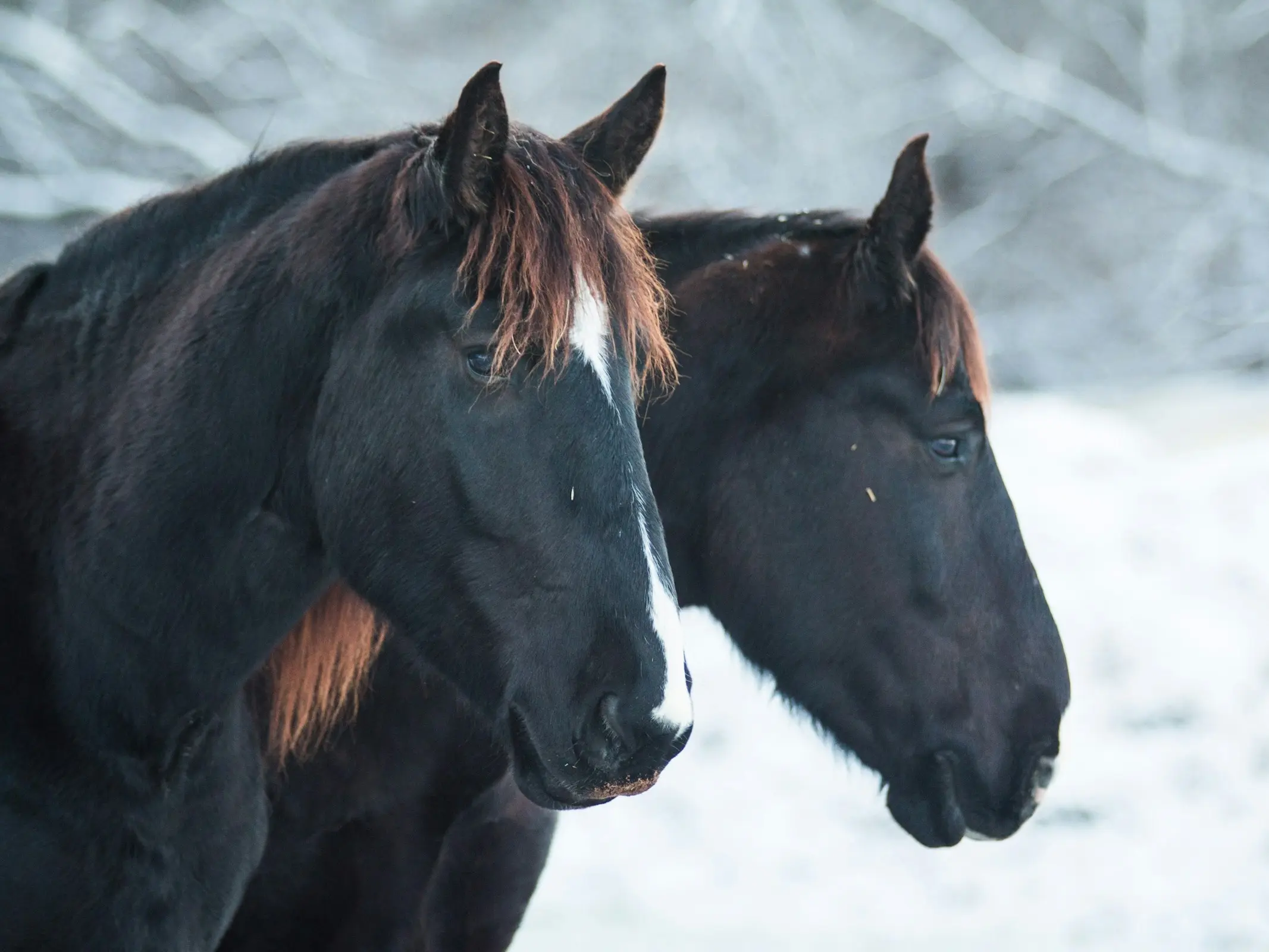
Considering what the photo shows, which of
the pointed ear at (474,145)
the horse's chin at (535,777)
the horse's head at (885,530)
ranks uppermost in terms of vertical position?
the pointed ear at (474,145)

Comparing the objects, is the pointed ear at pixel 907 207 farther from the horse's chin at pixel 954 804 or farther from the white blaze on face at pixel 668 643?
the white blaze on face at pixel 668 643

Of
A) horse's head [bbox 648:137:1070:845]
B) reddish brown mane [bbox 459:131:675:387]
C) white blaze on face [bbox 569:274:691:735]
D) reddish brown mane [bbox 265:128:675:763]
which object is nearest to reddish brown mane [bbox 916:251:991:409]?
horse's head [bbox 648:137:1070:845]

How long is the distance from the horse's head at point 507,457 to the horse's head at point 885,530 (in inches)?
33.2

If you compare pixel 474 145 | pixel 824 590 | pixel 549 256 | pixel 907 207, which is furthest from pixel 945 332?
pixel 474 145

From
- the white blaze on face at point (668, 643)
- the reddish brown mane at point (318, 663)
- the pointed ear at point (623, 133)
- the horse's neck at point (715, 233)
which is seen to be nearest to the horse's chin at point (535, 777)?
the white blaze on face at point (668, 643)

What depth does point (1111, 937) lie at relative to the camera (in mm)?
4152

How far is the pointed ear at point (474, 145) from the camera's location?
5.46ft

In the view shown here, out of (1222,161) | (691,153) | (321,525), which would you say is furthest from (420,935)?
(1222,161)

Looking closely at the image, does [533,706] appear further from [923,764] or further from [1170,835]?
[1170,835]

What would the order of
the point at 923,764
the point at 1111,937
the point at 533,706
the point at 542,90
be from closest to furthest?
the point at 533,706, the point at 923,764, the point at 1111,937, the point at 542,90

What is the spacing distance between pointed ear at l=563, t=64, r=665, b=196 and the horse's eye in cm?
45

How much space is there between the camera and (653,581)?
1663mm

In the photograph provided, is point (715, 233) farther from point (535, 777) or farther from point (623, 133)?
point (535, 777)

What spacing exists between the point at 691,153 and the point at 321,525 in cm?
649
